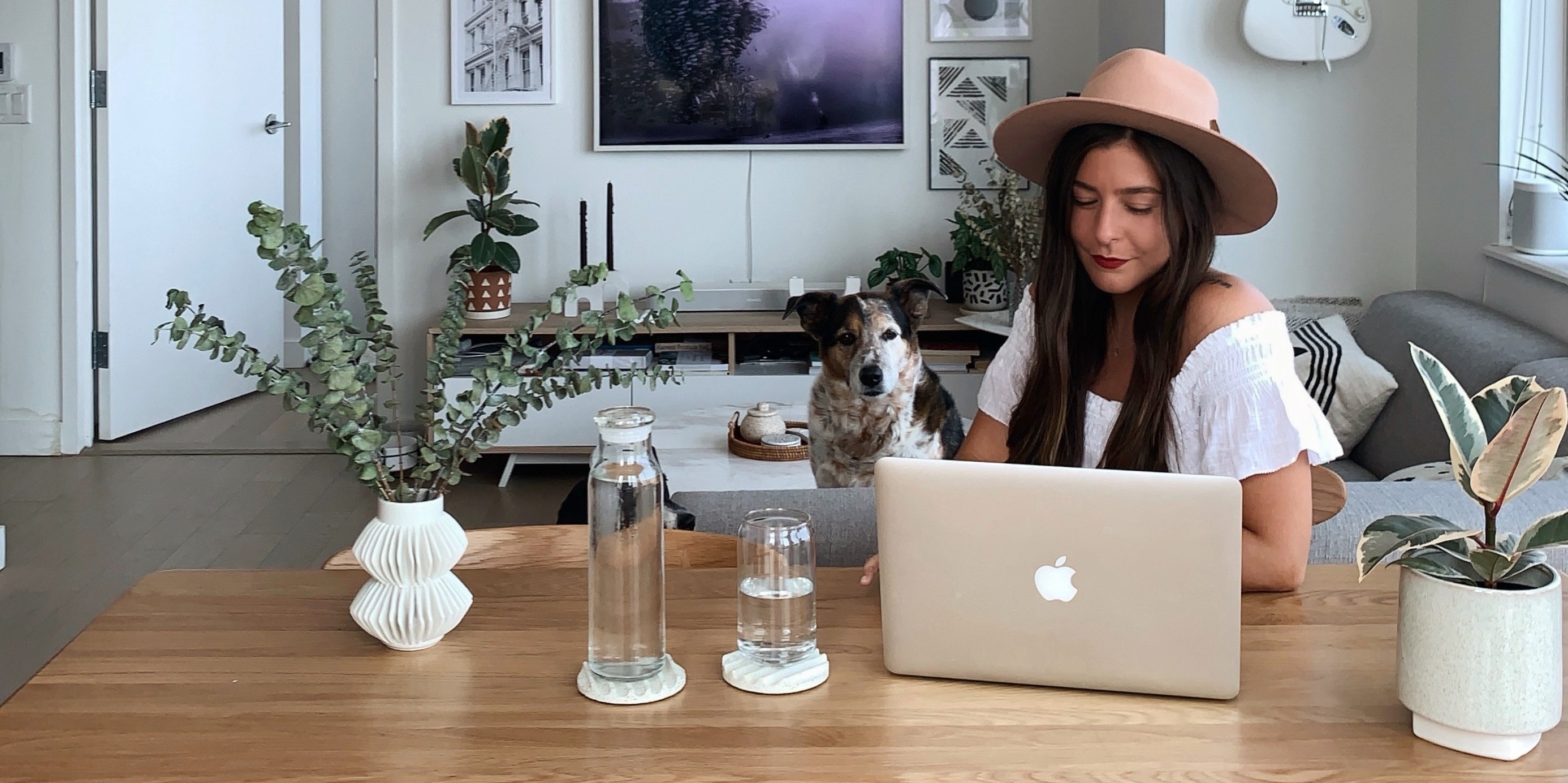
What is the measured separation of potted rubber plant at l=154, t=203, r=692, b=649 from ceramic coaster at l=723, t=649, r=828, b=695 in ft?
0.84

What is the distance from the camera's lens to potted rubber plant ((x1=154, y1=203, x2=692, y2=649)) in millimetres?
1153

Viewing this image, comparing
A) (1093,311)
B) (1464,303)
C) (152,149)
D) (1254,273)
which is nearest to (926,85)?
(1254,273)

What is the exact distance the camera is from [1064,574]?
3.52 ft

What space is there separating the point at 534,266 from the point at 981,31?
1755mm

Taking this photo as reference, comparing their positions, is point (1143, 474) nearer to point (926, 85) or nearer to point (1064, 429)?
point (1064, 429)

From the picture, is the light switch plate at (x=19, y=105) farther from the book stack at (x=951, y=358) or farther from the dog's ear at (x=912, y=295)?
the dog's ear at (x=912, y=295)

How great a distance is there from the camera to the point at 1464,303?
128 inches

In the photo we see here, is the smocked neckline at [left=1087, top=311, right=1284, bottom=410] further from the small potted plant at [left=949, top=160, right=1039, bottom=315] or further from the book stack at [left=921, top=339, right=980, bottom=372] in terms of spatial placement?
the book stack at [left=921, top=339, right=980, bottom=372]

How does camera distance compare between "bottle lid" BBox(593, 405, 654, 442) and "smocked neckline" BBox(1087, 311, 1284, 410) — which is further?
"smocked neckline" BBox(1087, 311, 1284, 410)

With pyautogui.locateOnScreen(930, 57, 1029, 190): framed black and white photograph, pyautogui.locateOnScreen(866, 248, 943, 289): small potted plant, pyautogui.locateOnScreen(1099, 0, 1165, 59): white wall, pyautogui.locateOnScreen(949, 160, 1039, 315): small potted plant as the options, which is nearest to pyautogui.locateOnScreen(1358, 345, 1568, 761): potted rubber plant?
pyautogui.locateOnScreen(1099, 0, 1165, 59): white wall

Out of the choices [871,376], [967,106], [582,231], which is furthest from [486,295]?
[871,376]

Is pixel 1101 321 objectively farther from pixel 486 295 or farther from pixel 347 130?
pixel 347 130

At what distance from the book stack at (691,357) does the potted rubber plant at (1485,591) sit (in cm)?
358

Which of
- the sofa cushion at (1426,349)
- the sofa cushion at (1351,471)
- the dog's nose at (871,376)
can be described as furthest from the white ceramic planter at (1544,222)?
the dog's nose at (871,376)
